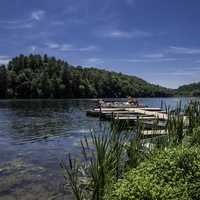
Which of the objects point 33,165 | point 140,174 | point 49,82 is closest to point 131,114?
point 33,165

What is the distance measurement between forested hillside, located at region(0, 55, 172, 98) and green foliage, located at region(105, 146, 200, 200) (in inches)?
4882

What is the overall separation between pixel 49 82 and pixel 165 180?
416 ft

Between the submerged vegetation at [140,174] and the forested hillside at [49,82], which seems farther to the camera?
the forested hillside at [49,82]

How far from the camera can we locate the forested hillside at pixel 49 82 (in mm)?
127787

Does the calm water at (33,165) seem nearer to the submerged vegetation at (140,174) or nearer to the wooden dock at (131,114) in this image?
the submerged vegetation at (140,174)

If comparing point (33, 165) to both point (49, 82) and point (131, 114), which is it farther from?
point (49, 82)

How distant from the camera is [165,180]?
15.6 ft

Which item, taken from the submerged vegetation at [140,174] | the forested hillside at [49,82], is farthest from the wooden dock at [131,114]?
the forested hillside at [49,82]

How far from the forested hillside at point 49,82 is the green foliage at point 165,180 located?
124008 mm

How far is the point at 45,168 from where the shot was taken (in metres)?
13.4

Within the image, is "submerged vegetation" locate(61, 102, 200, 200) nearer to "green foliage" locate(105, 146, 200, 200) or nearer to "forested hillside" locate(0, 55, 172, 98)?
"green foliage" locate(105, 146, 200, 200)

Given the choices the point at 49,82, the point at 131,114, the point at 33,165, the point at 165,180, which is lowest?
the point at 33,165

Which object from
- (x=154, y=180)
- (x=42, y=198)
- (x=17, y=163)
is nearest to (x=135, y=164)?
(x=154, y=180)

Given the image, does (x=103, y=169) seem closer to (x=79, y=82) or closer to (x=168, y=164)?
(x=168, y=164)
